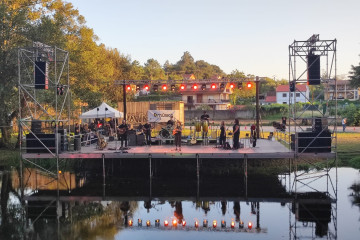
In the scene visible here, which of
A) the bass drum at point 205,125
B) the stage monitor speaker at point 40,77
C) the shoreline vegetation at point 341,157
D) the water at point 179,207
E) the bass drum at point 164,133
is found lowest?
the water at point 179,207

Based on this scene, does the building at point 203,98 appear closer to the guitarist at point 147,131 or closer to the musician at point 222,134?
the guitarist at point 147,131

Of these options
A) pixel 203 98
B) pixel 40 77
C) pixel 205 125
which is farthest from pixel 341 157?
pixel 203 98

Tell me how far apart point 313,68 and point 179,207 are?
27.6 ft

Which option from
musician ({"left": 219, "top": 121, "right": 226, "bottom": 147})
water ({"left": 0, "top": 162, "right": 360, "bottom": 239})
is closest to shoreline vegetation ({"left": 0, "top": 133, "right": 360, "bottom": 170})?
water ({"left": 0, "top": 162, "right": 360, "bottom": 239})

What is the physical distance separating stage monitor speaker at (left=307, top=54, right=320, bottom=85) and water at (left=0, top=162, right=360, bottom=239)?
465 centimetres

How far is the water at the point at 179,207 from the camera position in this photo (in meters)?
12.0

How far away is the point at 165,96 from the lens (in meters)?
65.4

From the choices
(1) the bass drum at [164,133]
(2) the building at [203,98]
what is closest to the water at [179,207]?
(1) the bass drum at [164,133]

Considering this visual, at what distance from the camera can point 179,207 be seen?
1466cm

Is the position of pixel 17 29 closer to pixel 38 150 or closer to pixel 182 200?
pixel 38 150

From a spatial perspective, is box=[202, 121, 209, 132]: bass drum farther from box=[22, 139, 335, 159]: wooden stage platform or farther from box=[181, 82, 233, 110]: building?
box=[181, 82, 233, 110]: building

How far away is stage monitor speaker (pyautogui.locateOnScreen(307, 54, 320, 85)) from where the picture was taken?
17.1m

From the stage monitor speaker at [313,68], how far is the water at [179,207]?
4655mm

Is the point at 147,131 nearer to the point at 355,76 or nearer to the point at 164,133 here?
the point at 164,133
